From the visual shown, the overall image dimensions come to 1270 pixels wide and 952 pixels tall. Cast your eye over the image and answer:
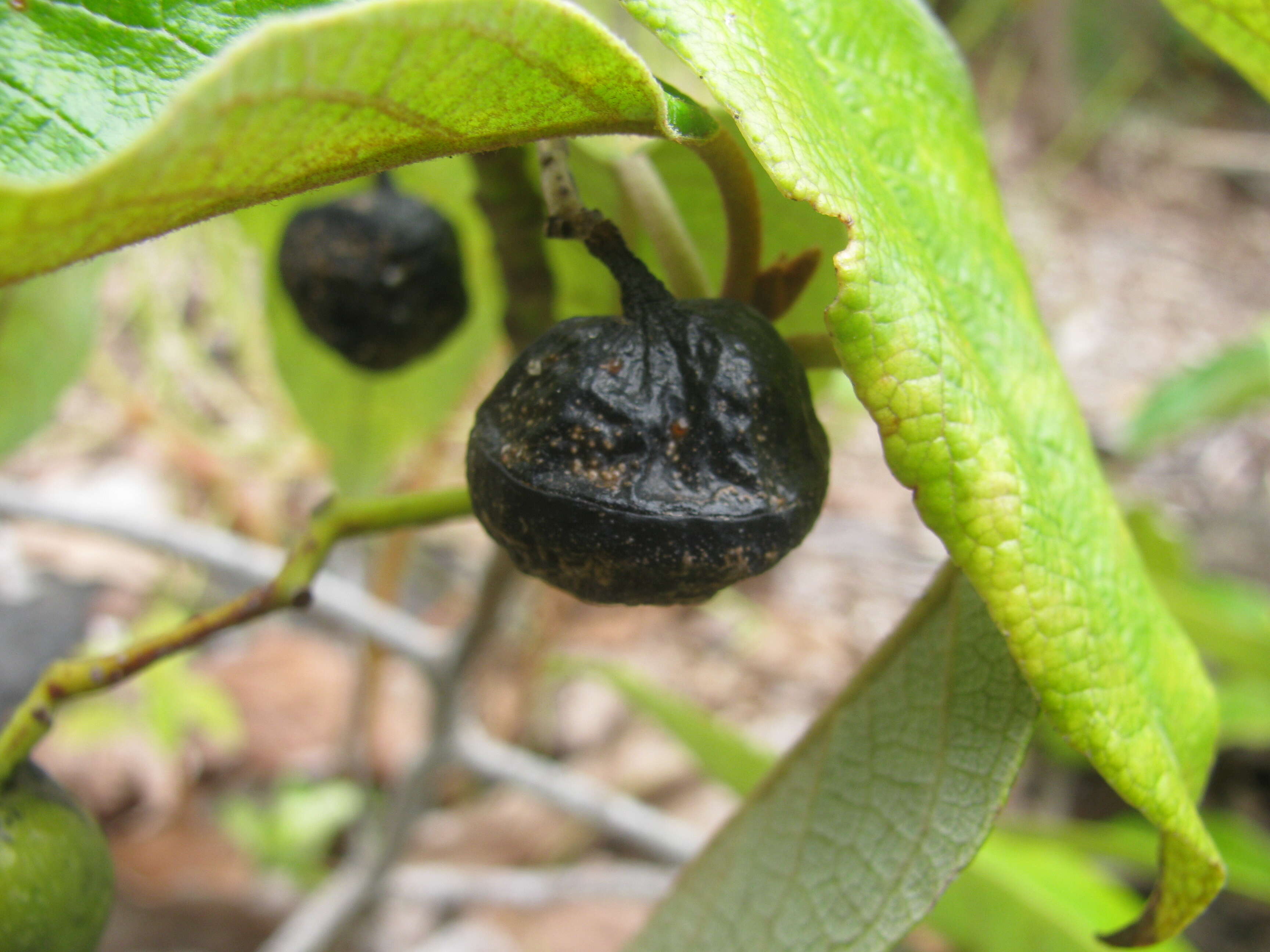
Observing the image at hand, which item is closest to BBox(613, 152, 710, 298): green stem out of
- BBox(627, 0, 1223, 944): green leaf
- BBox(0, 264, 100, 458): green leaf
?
BBox(627, 0, 1223, 944): green leaf

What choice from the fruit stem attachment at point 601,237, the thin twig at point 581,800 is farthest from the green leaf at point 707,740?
the fruit stem attachment at point 601,237

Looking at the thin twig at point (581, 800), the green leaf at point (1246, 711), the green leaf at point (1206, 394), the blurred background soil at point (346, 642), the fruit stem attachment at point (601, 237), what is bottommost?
the blurred background soil at point (346, 642)

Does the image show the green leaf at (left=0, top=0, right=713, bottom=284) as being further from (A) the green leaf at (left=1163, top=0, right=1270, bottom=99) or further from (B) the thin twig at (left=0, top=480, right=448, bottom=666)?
(B) the thin twig at (left=0, top=480, right=448, bottom=666)

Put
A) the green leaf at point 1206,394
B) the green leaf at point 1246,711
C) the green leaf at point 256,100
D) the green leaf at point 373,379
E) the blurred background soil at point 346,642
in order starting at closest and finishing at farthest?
the green leaf at point 256,100 → the green leaf at point 373,379 → the green leaf at point 1246,711 → the blurred background soil at point 346,642 → the green leaf at point 1206,394

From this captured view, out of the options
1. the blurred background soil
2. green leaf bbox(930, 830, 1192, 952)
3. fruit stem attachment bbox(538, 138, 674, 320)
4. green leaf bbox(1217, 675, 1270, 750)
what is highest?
fruit stem attachment bbox(538, 138, 674, 320)

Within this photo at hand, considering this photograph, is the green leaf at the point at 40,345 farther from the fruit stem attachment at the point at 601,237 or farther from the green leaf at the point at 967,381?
Answer: the green leaf at the point at 967,381

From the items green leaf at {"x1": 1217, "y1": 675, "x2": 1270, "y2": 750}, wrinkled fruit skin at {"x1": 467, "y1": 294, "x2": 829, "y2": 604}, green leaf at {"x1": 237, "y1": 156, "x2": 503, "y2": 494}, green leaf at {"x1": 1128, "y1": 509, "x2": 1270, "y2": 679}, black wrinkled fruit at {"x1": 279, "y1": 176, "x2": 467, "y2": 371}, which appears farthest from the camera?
green leaf at {"x1": 1217, "y1": 675, "x2": 1270, "y2": 750}

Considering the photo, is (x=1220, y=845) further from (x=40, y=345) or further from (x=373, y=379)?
(x=40, y=345)
